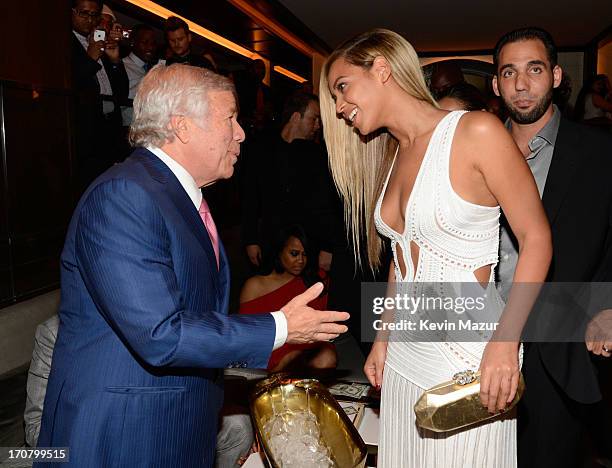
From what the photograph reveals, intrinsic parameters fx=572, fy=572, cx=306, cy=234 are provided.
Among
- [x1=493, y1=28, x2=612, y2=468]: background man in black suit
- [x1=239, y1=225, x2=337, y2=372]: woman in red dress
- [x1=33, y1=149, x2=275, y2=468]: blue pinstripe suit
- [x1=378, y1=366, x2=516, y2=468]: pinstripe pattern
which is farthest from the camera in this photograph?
[x1=239, y1=225, x2=337, y2=372]: woman in red dress

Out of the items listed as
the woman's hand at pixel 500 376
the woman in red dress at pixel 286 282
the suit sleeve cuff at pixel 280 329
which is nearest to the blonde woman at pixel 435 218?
the woman's hand at pixel 500 376

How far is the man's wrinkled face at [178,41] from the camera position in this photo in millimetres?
4387

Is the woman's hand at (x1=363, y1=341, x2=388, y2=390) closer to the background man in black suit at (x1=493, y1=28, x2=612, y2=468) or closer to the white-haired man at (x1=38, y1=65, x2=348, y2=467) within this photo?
the white-haired man at (x1=38, y1=65, x2=348, y2=467)

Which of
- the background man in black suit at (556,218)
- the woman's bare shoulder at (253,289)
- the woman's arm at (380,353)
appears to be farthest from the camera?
the woman's bare shoulder at (253,289)

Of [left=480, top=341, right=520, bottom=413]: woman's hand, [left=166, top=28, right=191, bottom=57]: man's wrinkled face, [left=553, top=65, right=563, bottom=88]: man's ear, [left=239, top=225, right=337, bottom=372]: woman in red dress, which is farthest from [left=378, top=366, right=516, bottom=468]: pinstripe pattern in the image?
[left=166, top=28, right=191, bottom=57]: man's wrinkled face

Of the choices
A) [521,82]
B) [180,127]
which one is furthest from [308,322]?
[521,82]

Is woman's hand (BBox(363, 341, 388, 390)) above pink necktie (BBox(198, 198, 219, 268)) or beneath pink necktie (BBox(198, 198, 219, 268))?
beneath

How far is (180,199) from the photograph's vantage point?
4.36 feet

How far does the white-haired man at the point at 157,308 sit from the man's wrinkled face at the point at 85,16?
8.77 ft

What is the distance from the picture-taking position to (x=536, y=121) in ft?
6.91

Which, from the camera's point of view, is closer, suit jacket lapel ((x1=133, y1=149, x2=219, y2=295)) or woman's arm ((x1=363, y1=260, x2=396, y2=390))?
suit jacket lapel ((x1=133, y1=149, x2=219, y2=295))

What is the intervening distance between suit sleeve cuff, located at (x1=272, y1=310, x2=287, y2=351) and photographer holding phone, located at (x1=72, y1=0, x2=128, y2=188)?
9.27 ft

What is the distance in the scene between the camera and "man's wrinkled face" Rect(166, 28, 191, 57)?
173 inches

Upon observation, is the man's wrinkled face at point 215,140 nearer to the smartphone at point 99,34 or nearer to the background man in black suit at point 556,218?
the background man in black suit at point 556,218
